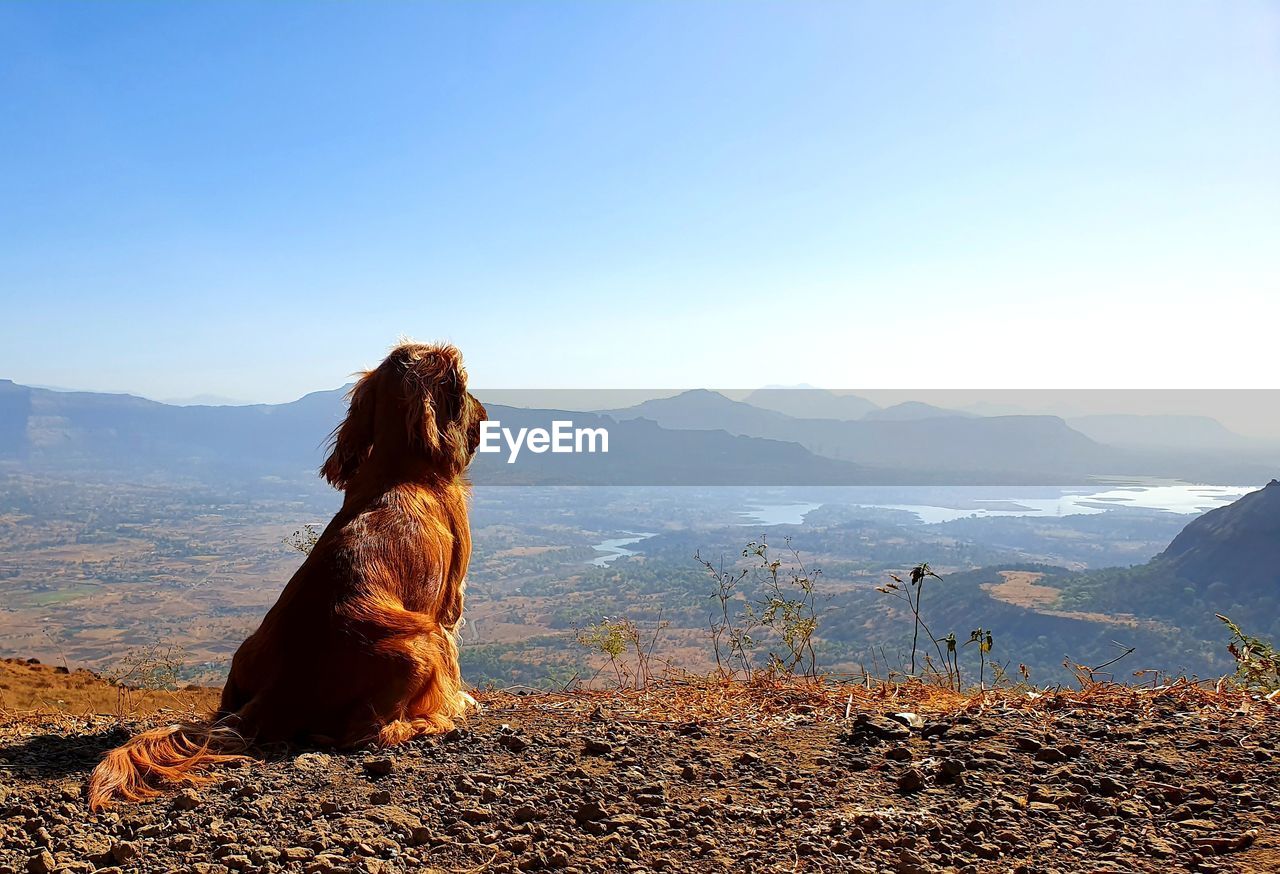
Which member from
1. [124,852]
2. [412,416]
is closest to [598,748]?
[124,852]

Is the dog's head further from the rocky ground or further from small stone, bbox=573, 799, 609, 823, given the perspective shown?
small stone, bbox=573, 799, 609, 823

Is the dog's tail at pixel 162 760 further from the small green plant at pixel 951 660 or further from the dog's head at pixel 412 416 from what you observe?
the small green plant at pixel 951 660

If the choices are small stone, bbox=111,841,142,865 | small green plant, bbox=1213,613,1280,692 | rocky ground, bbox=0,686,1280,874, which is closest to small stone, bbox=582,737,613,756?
rocky ground, bbox=0,686,1280,874

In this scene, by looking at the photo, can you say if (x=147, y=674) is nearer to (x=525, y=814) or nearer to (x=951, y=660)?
(x=525, y=814)

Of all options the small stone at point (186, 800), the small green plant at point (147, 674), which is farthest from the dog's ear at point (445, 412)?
the small green plant at point (147, 674)

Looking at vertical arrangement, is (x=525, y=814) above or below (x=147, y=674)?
above

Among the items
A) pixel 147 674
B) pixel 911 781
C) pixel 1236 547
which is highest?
pixel 911 781

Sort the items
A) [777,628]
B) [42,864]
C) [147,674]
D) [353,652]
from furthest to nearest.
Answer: [147,674] → [777,628] → [353,652] → [42,864]
